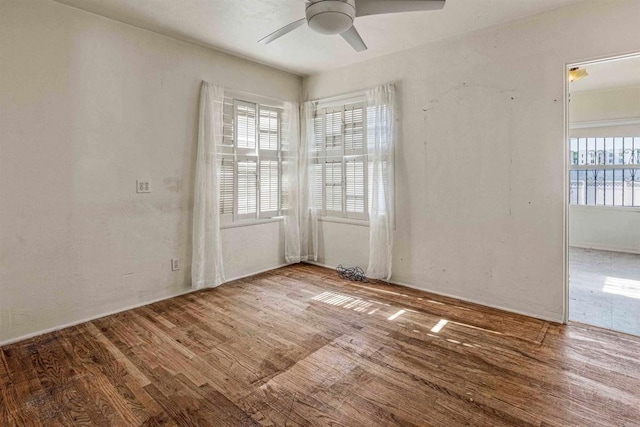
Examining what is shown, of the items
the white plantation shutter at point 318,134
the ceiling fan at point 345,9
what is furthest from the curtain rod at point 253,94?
the ceiling fan at point 345,9

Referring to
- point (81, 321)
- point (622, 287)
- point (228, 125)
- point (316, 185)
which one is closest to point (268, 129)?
point (228, 125)

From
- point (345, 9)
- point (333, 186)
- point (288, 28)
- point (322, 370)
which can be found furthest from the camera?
point (333, 186)

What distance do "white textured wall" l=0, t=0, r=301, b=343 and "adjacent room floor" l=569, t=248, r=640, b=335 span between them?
13.4 feet

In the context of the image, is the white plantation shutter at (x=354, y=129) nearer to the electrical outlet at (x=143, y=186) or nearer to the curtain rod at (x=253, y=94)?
the curtain rod at (x=253, y=94)

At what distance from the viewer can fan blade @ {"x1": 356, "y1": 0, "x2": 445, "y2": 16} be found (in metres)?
1.99

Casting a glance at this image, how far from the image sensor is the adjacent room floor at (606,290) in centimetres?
295

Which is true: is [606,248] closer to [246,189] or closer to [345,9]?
[246,189]

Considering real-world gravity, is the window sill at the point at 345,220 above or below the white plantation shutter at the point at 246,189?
below

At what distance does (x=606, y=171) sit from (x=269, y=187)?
5828mm

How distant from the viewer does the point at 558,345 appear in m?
2.51

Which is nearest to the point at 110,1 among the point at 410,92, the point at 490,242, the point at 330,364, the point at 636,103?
the point at 410,92

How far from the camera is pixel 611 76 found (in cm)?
474

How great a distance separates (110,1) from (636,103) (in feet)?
23.6

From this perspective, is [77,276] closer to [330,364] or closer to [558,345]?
[330,364]
